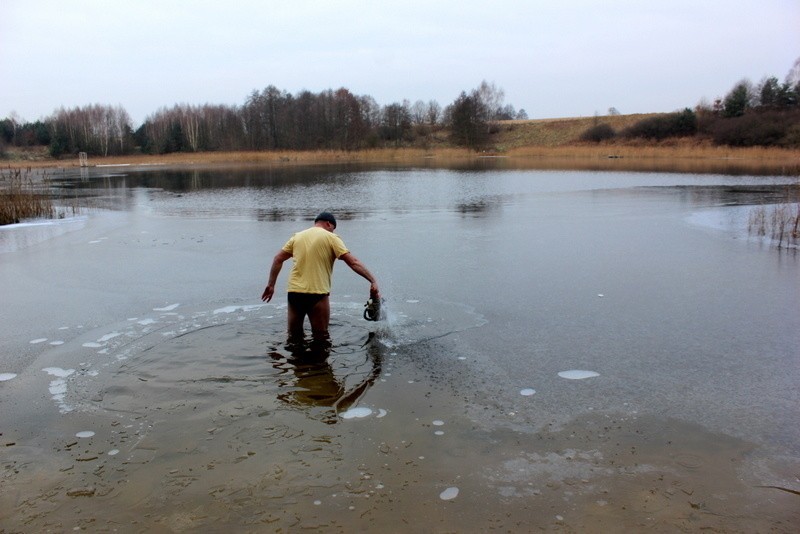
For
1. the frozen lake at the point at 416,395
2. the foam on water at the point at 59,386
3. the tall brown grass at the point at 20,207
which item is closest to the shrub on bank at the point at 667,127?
the frozen lake at the point at 416,395

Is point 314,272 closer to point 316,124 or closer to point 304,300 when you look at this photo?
point 304,300

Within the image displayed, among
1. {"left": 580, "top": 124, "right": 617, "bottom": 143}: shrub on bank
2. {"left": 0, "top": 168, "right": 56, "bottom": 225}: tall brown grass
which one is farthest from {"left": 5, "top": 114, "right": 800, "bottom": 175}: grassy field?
{"left": 0, "top": 168, "right": 56, "bottom": 225}: tall brown grass

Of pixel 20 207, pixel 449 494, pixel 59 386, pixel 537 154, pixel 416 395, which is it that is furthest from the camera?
pixel 537 154

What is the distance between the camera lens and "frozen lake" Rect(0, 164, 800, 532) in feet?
12.5

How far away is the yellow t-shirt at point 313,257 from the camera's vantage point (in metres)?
6.52

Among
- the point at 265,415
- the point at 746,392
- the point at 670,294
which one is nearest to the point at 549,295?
the point at 670,294

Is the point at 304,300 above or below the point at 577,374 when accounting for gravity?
above

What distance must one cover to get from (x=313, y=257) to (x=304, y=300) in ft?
1.73

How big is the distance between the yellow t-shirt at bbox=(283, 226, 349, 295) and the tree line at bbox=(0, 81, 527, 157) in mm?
74382

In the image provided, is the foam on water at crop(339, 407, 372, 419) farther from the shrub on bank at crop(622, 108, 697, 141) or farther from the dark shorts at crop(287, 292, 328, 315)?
the shrub on bank at crop(622, 108, 697, 141)

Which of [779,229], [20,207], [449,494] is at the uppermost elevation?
[20,207]

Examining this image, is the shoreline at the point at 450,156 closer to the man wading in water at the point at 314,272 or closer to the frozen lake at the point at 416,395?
the frozen lake at the point at 416,395

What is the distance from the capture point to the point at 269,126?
306 feet

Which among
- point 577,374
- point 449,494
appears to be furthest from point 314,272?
point 449,494
